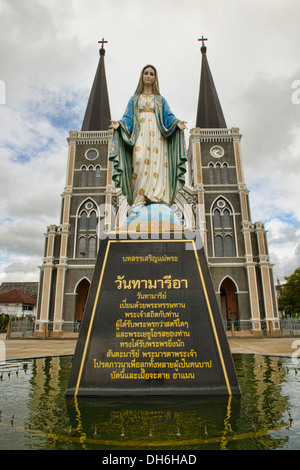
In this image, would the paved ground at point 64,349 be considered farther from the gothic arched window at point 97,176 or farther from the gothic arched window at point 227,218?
the gothic arched window at point 97,176

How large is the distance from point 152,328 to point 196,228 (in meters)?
23.3

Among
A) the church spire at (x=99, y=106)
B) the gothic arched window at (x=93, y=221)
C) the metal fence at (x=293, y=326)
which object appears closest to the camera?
the metal fence at (x=293, y=326)

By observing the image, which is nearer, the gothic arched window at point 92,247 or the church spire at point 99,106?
the gothic arched window at point 92,247

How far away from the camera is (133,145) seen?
5.66 m

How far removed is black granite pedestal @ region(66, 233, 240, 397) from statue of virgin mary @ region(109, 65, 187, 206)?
1597mm

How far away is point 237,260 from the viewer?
25.9 m

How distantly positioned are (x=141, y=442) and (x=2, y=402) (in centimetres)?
191

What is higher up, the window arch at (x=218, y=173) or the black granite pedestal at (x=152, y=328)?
the window arch at (x=218, y=173)

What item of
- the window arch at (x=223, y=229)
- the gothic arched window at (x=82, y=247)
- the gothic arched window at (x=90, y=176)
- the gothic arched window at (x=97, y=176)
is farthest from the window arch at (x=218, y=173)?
the gothic arched window at (x=82, y=247)

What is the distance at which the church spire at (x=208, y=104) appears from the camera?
31953mm

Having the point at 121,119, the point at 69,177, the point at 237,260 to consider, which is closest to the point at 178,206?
the point at 237,260

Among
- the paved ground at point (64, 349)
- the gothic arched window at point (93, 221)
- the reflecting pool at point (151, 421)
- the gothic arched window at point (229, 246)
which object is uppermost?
the gothic arched window at point (93, 221)
